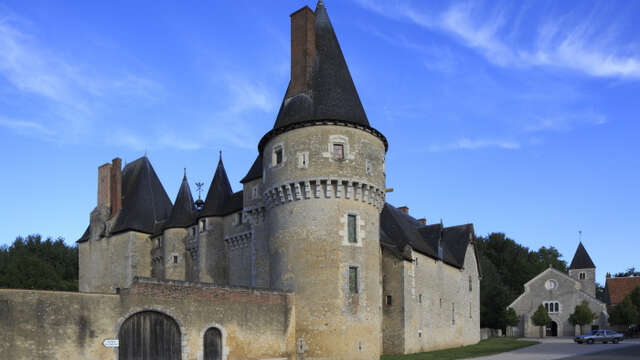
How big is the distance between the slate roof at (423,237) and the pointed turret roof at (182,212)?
43.2ft

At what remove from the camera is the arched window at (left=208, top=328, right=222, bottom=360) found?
2403 cm

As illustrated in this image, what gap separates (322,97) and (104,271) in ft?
81.4

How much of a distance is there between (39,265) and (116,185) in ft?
52.2

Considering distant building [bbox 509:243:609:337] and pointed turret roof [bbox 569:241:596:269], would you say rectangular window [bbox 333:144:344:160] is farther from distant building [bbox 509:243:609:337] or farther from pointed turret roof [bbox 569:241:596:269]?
pointed turret roof [bbox 569:241:596:269]

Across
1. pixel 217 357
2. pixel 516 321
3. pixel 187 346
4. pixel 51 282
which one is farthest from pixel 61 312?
pixel 516 321

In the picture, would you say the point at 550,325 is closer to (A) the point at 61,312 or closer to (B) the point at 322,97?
(B) the point at 322,97

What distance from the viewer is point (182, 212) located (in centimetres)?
4109

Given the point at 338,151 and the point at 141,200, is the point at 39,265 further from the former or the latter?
the point at 338,151

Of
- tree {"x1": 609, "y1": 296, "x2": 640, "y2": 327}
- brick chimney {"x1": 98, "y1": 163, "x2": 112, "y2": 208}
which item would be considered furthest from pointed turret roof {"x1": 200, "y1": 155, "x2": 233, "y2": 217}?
tree {"x1": 609, "y1": 296, "x2": 640, "y2": 327}

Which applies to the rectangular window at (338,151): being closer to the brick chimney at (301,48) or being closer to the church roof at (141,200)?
the brick chimney at (301,48)

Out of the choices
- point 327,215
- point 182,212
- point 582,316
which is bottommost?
point 582,316

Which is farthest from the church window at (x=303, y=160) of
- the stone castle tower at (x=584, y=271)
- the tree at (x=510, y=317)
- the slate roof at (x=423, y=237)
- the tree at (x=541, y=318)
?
the stone castle tower at (x=584, y=271)

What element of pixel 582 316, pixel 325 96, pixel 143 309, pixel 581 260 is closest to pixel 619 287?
pixel 581 260

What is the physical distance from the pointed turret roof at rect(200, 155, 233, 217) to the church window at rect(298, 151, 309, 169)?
11166mm
